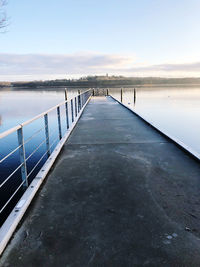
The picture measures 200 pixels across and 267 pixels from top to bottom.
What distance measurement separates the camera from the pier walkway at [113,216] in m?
1.88

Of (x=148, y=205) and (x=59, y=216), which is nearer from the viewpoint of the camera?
(x=59, y=216)

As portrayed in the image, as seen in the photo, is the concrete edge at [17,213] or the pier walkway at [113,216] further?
the concrete edge at [17,213]

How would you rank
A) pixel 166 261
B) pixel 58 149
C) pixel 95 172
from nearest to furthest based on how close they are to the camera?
pixel 166 261, pixel 95 172, pixel 58 149

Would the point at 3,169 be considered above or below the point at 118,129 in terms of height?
below

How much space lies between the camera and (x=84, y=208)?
8.50ft

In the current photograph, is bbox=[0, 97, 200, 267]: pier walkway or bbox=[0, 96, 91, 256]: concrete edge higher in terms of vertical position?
bbox=[0, 96, 91, 256]: concrete edge

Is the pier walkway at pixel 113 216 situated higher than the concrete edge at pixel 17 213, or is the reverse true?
the concrete edge at pixel 17 213

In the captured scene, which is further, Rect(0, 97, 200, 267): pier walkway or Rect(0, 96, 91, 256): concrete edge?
Rect(0, 96, 91, 256): concrete edge

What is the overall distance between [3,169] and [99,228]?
19.9ft

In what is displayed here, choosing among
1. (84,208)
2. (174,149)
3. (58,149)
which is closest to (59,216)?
(84,208)

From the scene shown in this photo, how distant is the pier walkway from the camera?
1.88 meters

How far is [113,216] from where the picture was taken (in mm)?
2428

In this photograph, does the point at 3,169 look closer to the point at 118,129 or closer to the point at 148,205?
the point at 118,129

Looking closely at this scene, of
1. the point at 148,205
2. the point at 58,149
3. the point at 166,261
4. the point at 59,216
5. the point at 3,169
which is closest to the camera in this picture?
the point at 166,261
